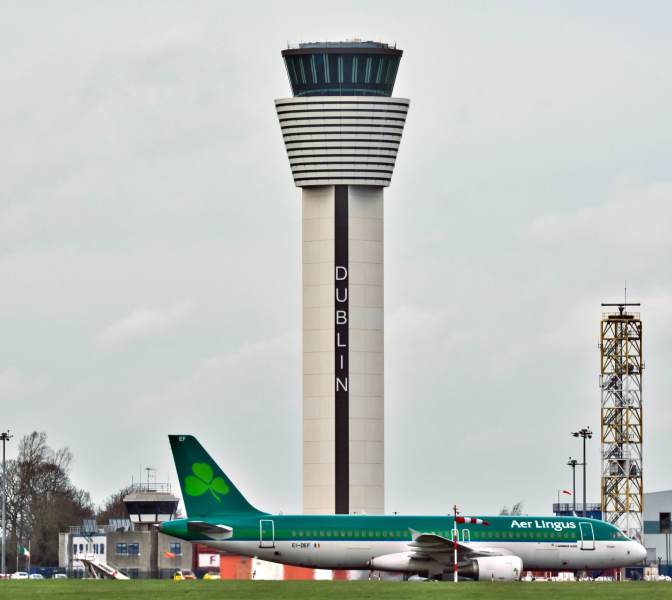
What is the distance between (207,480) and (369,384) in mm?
54809

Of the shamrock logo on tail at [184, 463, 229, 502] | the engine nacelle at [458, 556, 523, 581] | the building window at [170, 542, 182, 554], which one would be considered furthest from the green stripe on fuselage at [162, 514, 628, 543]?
the building window at [170, 542, 182, 554]

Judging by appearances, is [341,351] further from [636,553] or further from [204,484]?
[204,484]

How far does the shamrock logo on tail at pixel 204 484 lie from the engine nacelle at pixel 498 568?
41.6 feet

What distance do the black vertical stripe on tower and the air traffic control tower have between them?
0.25 ft

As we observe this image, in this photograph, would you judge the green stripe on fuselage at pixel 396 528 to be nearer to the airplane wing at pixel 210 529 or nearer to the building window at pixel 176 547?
the airplane wing at pixel 210 529

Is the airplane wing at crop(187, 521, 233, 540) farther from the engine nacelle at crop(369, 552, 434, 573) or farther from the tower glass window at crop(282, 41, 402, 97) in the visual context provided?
the tower glass window at crop(282, 41, 402, 97)

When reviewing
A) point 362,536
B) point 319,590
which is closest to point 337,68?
point 362,536

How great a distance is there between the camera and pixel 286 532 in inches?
3691

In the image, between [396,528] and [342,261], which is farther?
[342,261]

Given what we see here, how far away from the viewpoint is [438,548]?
94.9 meters

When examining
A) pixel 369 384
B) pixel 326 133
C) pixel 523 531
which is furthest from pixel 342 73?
pixel 523 531

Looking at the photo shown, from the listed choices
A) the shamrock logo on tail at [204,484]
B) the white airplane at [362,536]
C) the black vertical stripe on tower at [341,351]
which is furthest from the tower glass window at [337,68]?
the shamrock logo on tail at [204,484]

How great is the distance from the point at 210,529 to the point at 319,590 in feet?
74.9

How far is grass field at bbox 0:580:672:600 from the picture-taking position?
6656cm
